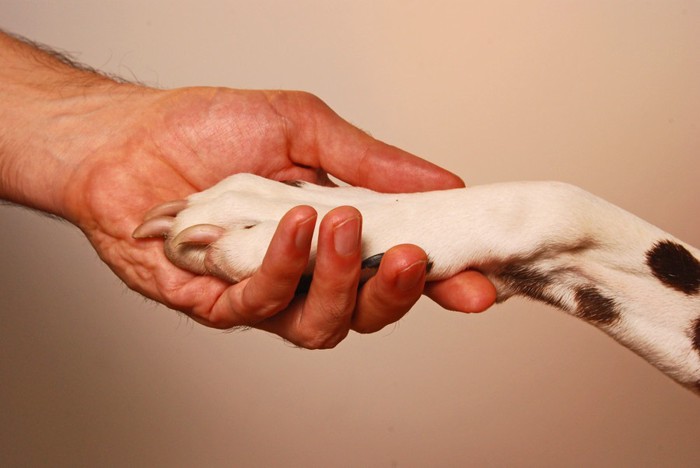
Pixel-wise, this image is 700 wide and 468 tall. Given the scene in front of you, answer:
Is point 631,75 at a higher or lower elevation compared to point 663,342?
higher

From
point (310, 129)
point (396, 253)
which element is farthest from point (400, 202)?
point (310, 129)

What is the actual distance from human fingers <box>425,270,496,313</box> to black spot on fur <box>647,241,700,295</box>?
27 cm

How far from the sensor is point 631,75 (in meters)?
2.41

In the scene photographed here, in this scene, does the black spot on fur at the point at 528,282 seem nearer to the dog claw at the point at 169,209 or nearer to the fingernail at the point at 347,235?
the fingernail at the point at 347,235

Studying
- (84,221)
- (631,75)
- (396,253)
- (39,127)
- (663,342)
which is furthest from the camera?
(631,75)

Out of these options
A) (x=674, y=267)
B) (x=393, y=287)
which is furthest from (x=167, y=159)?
(x=674, y=267)

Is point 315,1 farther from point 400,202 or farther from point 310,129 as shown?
point 400,202

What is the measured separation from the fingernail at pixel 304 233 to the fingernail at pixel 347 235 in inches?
1.7

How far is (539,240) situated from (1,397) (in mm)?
2339

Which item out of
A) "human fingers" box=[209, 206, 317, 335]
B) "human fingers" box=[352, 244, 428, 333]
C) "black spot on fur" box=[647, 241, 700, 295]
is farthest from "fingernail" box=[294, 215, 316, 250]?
"black spot on fur" box=[647, 241, 700, 295]

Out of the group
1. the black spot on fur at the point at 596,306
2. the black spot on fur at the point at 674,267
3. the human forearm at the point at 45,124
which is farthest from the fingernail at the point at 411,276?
the human forearm at the point at 45,124

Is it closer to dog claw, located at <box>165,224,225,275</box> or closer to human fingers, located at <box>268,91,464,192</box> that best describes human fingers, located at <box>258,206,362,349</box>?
dog claw, located at <box>165,224,225,275</box>

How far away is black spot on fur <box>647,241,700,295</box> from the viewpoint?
1285 mm

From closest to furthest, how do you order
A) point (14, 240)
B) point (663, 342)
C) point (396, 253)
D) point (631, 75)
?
point (396, 253) < point (663, 342) < point (631, 75) < point (14, 240)
